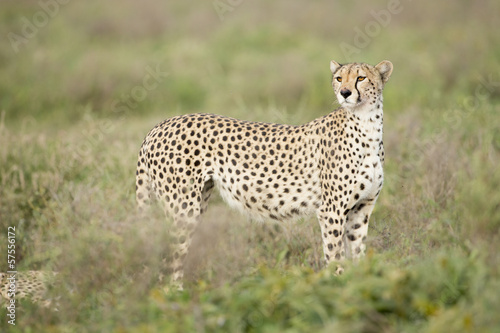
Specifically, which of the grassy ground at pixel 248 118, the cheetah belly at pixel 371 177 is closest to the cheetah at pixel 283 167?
the cheetah belly at pixel 371 177

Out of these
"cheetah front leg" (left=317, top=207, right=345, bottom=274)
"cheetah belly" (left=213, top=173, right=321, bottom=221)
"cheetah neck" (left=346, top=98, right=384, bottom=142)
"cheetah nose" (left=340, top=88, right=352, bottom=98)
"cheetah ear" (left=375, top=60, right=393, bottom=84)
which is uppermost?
"cheetah ear" (left=375, top=60, right=393, bottom=84)

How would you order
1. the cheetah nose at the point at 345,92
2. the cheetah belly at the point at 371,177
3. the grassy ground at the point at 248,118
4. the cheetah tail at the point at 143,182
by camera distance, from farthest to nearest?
the cheetah tail at the point at 143,182
the cheetah belly at the point at 371,177
the cheetah nose at the point at 345,92
the grassy ground at the point at 248,118

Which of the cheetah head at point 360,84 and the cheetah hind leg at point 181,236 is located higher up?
the cheetah head at point 360,84

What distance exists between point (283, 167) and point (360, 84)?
0.77 metres

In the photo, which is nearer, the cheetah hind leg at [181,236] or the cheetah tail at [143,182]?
the cheetah hind leg at [181,236]

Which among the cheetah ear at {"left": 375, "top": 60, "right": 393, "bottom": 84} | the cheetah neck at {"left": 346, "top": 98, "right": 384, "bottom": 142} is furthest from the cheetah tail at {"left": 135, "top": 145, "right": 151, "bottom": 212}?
the cheetah ear at {"left": 375, "top": 60, "right": 393, "bottom": 84}

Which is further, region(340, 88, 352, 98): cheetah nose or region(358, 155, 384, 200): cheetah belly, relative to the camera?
region(358, 155, 384, 200): cheetah belly

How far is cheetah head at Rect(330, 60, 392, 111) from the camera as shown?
3.89m

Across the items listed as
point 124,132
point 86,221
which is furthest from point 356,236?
point 124,132

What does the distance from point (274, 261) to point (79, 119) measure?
5321 millimetres

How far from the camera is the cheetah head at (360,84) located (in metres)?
3.89

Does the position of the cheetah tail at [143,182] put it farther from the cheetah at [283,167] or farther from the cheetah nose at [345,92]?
the cheetah nose at [345,92]

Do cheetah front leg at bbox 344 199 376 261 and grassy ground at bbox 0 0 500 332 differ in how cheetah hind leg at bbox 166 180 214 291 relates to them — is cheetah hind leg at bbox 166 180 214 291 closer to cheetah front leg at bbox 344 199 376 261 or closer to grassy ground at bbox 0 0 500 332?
grassy ground at bbox 0 0 500 332

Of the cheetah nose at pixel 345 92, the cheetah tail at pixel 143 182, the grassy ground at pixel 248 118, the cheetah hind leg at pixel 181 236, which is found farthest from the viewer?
the cheetah tail at pixel 143 182
